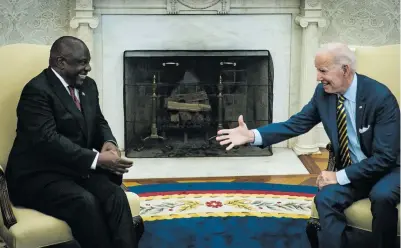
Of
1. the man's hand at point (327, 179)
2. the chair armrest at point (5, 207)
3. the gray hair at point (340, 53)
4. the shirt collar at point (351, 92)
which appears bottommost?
the chair armrest at point (5, 207)

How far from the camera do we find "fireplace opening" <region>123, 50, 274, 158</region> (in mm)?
5035

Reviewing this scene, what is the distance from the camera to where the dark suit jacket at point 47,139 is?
2.69 meters

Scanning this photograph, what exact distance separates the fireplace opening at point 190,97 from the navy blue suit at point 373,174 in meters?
2.22

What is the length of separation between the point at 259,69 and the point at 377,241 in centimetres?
268

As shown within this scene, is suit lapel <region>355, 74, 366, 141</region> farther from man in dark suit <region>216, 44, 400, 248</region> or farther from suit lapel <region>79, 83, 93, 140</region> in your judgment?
suit lapel <region>79, 83, 93, 140</region>

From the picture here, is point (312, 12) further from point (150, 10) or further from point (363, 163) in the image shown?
point (363, 163)

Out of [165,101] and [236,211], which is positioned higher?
[165,101]

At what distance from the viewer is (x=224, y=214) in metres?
3.70

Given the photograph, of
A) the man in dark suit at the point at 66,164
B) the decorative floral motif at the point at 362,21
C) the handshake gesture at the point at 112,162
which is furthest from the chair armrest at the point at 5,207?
the decorative floral motif at the point at 362,21

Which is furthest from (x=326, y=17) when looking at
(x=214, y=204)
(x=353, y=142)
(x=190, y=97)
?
(x=353, y=142)

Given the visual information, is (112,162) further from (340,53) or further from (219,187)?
(219,187)

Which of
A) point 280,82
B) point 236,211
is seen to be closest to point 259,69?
point 280,82

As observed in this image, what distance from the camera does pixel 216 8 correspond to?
4.95 m

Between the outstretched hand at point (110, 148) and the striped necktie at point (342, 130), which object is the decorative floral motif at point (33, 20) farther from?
the striped necktie at point (342, 130)
